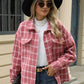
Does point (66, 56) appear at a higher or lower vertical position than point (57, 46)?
lower

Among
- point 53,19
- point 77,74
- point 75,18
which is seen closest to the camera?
point 53,19

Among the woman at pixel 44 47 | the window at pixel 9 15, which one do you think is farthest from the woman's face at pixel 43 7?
the window at pixel 9 15

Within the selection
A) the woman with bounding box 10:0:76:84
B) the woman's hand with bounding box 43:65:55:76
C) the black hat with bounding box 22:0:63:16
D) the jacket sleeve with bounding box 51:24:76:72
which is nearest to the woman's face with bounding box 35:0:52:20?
the woman with bounding box 10:0:76:84

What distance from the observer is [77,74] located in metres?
7.46

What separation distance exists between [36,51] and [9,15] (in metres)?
3.15

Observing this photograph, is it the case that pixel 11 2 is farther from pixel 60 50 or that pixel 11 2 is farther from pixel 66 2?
pixel 60 50

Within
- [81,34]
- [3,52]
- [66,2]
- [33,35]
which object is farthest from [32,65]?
[81,34]

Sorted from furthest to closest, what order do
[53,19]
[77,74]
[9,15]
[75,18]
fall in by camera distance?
[75,18], [77,74], [9,15], [53,19]

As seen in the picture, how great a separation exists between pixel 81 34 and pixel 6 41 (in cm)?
452

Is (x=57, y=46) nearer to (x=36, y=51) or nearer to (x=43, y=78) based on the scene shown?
(x=36, y=51)

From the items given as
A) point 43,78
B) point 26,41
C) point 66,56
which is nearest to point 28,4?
point 26,41

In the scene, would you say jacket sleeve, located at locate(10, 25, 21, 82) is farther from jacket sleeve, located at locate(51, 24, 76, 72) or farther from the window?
the window

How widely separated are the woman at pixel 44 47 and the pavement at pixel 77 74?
13.7 ft

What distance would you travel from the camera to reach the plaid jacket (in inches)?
90.8
